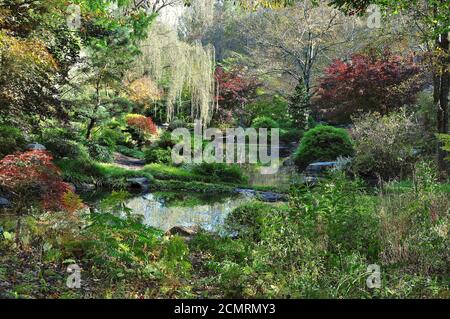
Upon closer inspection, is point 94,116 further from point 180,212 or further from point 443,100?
point 443,100

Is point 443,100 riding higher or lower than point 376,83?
lower

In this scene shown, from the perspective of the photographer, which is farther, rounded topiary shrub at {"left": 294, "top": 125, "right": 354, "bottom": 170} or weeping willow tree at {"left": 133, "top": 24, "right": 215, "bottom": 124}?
weeping willow tree at {"left": 133, "top": 24, "right": 215, "bottom": 124}

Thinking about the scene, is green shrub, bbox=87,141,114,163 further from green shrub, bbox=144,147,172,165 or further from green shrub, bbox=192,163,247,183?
green shrub, bbox=192,163,247,183

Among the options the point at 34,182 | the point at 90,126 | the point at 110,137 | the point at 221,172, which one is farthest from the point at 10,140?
the point at 110,137

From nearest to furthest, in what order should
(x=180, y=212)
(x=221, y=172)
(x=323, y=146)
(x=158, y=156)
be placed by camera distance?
(x=180, y=212)
(x=221, y=172)
(x=158, y=156)
(x=323, y=146)

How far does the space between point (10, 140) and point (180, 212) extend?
4.33 metres

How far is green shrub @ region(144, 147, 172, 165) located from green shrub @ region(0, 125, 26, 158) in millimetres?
4692

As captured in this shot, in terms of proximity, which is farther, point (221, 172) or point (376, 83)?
point (376, 83)

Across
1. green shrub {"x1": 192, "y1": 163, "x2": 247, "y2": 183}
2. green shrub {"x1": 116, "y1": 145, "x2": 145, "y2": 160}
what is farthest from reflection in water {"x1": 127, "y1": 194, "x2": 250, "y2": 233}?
green shrub {"x1": 116, "y1": 145, "x2": 145, "y2": 160}

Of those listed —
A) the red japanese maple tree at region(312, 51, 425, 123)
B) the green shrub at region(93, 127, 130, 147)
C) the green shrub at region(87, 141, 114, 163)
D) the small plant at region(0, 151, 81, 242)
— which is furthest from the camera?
the red japanese maple tree at region(312, 51, 425, 123)

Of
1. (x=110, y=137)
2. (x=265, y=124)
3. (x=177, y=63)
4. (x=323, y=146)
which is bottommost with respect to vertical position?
(x=323, y=146)

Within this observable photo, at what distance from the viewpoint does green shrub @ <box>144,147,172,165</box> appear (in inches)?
603

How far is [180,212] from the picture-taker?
30.4ft

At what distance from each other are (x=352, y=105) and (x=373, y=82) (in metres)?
1.26
